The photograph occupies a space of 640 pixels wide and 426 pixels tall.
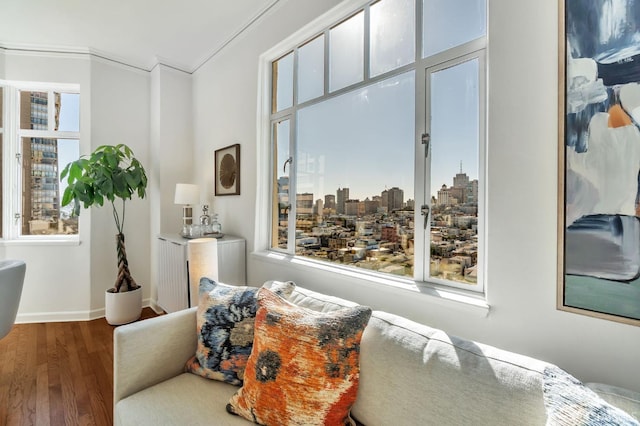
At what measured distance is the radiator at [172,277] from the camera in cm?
247

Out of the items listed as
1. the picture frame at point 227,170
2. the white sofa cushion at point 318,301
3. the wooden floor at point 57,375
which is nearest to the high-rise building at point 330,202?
the white sofa cushion at point 318,301

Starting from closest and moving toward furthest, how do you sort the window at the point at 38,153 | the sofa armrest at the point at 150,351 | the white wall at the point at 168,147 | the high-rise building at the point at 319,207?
the sofa armrest at the point at 150,351 < the high-rise building at the point at 319,207 < the window at the point at 38,153 < the white wall at the point at 168,147

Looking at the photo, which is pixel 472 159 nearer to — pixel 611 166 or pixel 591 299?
pixel 611 166

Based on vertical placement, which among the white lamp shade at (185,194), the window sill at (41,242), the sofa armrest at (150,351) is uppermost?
the white lamp shade at (185,194)

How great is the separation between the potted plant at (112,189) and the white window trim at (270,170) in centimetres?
145

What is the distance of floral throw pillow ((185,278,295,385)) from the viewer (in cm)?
128

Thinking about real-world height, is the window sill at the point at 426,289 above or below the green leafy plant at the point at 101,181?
below

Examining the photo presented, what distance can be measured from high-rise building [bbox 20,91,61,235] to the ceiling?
0.58 metres

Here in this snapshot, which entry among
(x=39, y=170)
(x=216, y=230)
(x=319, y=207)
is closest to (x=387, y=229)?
(x=319, y=207)

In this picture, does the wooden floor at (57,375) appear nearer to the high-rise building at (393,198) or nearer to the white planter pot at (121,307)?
the white planter pot at (121,307)

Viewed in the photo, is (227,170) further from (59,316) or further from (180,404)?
(59,316)

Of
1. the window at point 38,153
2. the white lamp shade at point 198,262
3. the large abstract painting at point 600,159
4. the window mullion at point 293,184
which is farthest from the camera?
the window at point 38,153

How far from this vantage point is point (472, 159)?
4.54 ft

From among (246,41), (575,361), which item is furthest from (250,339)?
(246,41)
